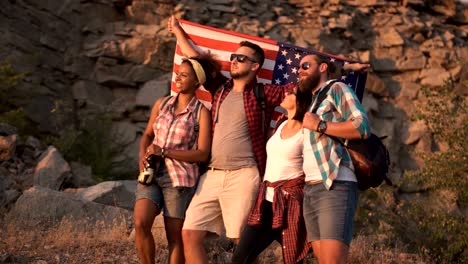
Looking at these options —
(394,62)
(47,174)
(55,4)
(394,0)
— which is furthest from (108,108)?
(394,0)

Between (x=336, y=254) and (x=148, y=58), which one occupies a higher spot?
(x=336, y=254)

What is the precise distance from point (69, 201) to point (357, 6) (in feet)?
37.2

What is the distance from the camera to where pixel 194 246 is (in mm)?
4922

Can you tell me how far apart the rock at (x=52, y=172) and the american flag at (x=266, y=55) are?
608 centimetres

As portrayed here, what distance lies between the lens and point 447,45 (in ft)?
57.6

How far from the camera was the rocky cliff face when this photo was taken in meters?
15.5

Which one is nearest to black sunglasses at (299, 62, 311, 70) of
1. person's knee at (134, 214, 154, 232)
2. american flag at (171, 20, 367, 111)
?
american flag at (171, 20, 367, 111)

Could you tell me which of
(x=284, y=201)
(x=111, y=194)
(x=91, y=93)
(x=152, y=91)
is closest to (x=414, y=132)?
(x=152, y=91)

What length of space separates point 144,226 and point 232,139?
3.17 feet

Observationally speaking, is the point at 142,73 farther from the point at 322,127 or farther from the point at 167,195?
the point at 322,127

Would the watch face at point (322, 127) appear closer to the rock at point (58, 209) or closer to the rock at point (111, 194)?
the rock at point (58, 209)

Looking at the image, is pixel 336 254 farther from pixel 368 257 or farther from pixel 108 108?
pixel 108 108

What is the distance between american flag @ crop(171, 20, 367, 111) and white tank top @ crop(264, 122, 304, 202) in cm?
136

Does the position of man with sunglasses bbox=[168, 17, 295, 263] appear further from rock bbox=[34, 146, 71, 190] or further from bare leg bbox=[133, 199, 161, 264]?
rock bbox=[34, 146, 71, 190]
